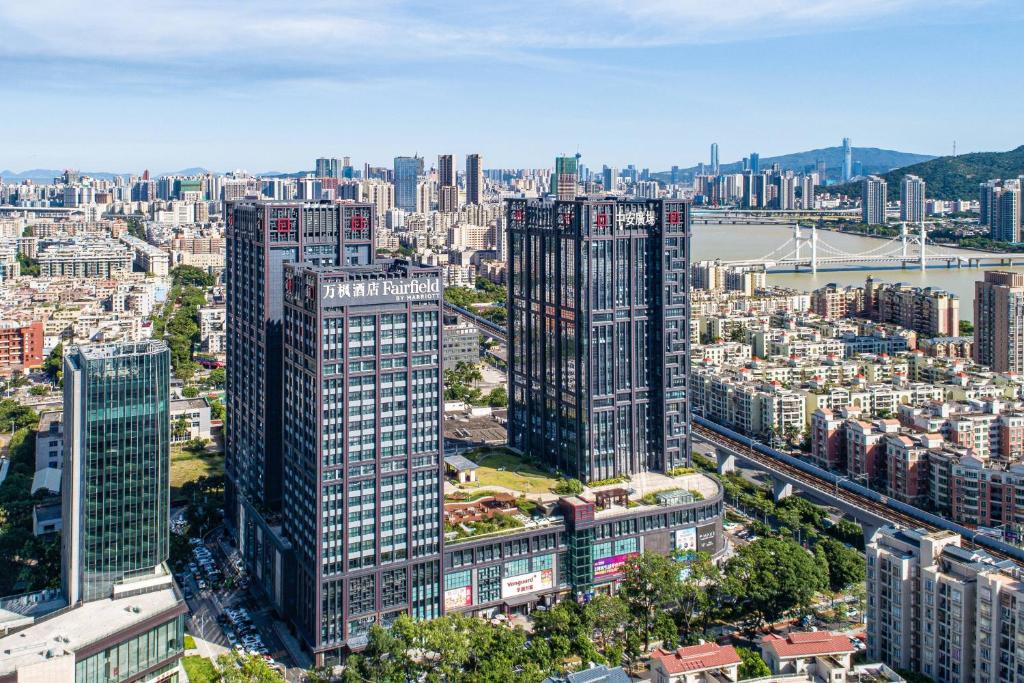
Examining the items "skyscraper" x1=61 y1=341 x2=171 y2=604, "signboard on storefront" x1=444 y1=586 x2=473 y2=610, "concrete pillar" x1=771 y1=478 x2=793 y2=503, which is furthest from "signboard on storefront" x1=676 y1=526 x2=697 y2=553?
"skyscraper" x1=61 y1=341 x2=171 y2=604

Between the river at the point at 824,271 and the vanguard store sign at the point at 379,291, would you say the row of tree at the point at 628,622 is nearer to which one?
the vanguard store sign at the point at 379,291

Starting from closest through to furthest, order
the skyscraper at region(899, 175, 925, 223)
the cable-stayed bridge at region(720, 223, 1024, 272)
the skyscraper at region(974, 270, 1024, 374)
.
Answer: the skyscraper at region(974, 270, 1024, 374) < the cable-stayed bridge at region(720, 223, 1024, 272) < the skyscraper at region(899, 175, 925, 223)

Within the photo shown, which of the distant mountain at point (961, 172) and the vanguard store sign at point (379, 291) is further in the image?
the distant mountain at point (961, 172)

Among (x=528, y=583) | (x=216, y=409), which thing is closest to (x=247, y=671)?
(x=528, y=583)

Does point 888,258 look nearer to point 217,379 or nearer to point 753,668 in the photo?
point 217,379

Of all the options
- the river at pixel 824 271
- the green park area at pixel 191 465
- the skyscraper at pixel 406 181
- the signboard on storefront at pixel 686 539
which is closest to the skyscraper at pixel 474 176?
the skyscraper at pixel 406 181

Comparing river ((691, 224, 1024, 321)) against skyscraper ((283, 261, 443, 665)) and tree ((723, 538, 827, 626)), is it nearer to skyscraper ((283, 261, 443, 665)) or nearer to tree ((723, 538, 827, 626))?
tree ((723, 538, 827, 626))
